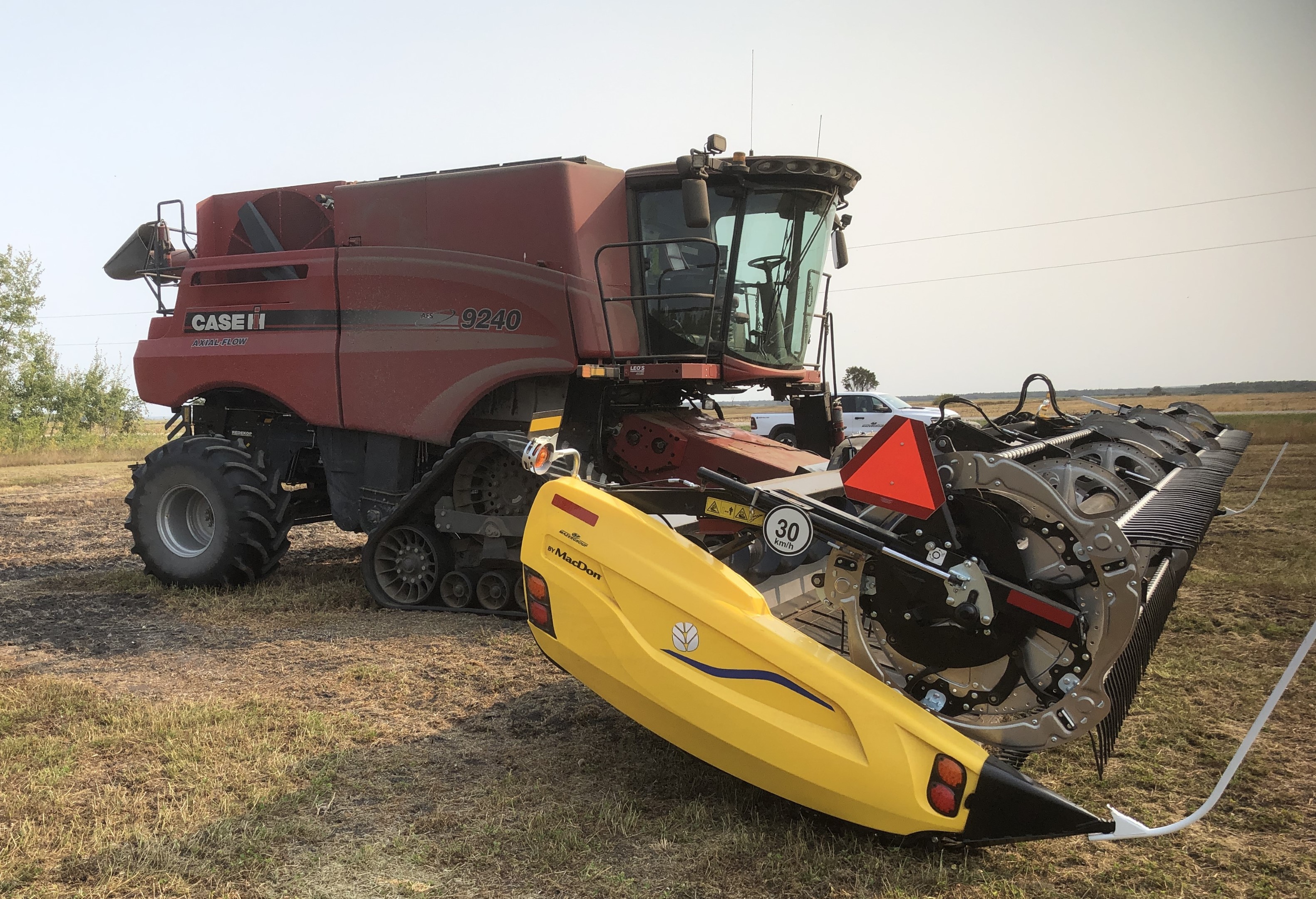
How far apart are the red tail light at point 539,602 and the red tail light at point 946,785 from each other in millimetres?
1310

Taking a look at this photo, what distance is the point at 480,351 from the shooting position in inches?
247

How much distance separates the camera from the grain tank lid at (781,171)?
6.36 metres

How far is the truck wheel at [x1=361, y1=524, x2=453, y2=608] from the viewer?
19.9 ft

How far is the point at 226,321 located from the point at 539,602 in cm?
509

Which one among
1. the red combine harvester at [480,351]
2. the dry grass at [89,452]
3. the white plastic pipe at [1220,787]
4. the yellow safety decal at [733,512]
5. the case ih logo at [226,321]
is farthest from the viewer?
the dry grass at [89,452]

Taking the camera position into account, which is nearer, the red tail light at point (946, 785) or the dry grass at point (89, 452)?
the red tail light at point (946, 785)

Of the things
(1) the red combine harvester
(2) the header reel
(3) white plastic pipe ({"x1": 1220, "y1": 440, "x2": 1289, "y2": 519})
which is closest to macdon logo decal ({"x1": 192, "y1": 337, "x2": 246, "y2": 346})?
(1) the red combine harvester

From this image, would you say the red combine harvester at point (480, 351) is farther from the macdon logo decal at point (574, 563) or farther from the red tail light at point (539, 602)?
the macdon logo decal at point (574, 563)

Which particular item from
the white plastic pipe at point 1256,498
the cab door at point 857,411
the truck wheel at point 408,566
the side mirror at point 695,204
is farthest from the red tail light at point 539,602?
the cab door at point 857,411

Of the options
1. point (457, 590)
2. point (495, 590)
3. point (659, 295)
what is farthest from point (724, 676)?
point (659, 295)

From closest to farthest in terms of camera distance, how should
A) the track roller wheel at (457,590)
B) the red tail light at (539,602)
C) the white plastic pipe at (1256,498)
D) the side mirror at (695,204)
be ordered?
the red tail light at (539,602), the side mirror at (695,204), the track roller wheel at (457,590), the white plastic pipe at (1256,498)

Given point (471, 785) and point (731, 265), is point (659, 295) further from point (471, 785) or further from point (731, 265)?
point (471, 785)

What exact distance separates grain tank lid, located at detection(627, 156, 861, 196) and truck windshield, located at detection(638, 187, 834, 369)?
0.09 metres

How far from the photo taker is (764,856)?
2746mm
